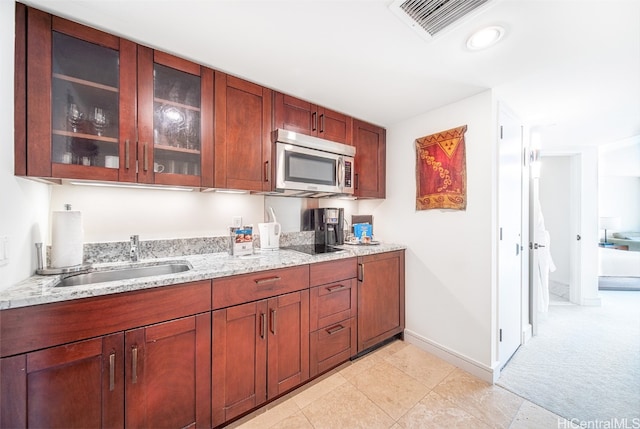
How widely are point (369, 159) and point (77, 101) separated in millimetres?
2230

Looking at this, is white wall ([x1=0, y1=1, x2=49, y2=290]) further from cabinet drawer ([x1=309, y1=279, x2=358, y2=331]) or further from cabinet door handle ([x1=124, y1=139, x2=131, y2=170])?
cabinet drawer ([x1=309, y1=279, x2=358, y2=331])

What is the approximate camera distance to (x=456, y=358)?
208 cm

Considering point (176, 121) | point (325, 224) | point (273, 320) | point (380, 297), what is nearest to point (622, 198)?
point (380, 297)

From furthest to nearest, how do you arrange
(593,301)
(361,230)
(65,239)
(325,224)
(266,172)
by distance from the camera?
(593,301), (361,230), (325,224), (266,172), (65,239)

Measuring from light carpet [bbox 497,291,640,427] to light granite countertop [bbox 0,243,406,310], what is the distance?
5.00 feet

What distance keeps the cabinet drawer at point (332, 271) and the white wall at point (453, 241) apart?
0.77 meters

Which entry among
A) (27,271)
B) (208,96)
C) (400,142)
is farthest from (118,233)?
(400,142)

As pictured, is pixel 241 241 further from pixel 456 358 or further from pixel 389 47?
pixel 456 358

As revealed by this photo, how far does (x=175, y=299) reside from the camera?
49.8 inches

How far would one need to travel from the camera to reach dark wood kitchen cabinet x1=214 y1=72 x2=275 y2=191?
5.59ft

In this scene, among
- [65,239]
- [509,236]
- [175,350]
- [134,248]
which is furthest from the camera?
[509,236]

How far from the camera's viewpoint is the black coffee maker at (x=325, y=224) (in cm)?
243

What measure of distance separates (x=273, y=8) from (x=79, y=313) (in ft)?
5.34

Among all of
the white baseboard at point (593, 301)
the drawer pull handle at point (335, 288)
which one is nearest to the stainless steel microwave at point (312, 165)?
the drawer pull handle at point (335, 288)
